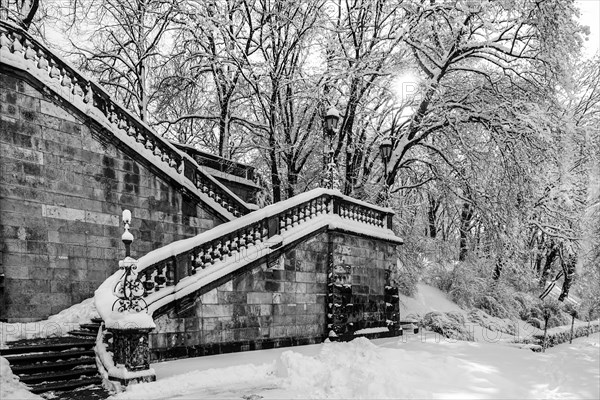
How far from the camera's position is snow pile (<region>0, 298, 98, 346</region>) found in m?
9.05

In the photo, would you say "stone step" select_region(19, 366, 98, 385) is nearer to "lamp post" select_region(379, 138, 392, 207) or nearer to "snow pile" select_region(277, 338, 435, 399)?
"snow pile" select_region(277, 338, 435, 399)

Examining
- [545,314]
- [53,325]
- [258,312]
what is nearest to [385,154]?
[258,312]

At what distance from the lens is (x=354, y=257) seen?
13570 millimetres

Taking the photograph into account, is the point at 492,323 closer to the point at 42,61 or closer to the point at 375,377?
the point at 375,377

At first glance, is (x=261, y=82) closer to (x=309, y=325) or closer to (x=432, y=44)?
(x=432, y=44)

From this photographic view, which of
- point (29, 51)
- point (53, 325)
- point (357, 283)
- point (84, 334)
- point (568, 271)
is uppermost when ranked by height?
point (29, 51)

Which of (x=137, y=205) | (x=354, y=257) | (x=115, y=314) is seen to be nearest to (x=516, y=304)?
(x=354, y=257)

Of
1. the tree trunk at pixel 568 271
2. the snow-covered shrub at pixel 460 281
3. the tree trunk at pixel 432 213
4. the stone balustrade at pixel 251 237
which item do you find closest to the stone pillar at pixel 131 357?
→ the stone balustrade at pixel 251 237

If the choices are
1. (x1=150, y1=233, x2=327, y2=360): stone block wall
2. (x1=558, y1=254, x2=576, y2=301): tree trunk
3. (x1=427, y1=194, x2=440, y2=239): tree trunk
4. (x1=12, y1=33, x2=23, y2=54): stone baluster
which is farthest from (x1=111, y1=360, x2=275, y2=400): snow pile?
(x1=558, y1=254, x2=576, y2=301): tree trunk

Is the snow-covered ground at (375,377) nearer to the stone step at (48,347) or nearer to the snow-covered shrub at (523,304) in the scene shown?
the stone step at (48,347)

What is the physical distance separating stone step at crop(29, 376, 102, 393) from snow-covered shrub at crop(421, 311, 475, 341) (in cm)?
1108

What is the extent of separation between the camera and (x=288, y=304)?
38.7ft

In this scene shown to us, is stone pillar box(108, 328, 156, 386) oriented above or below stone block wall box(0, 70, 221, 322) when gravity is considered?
below

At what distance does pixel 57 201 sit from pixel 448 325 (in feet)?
41.5
